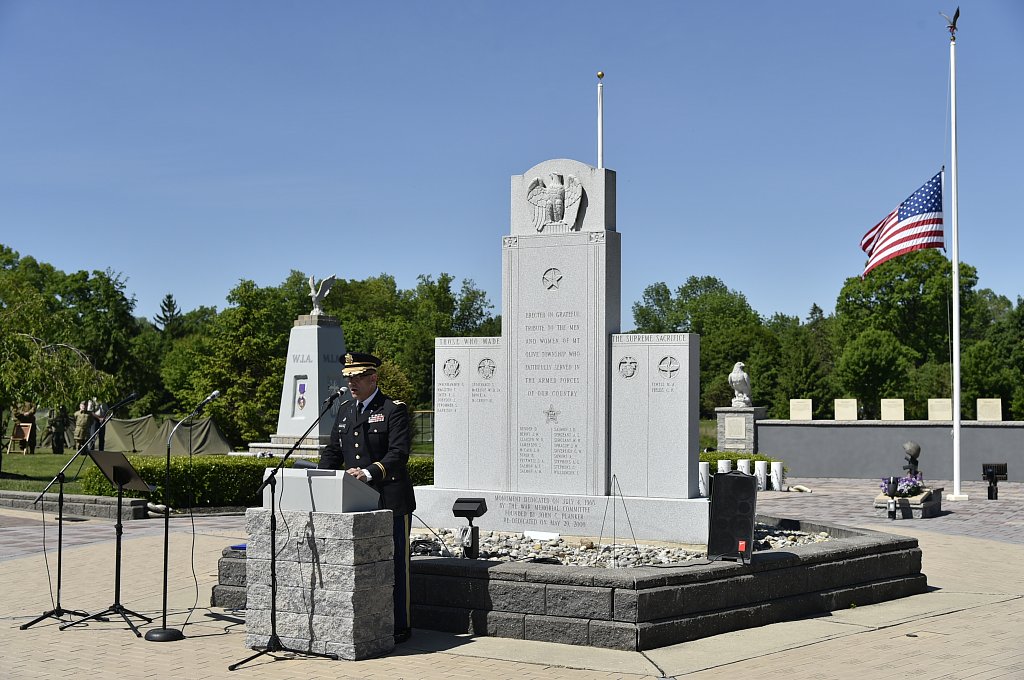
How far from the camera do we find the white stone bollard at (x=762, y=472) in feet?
87.2

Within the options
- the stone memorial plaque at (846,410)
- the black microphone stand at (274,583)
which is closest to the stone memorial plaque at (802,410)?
the stone memorial plaque at (846,410)

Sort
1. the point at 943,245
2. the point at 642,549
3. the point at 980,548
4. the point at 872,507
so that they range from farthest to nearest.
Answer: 1. the point at 943,245
2. the point at 872,507
3. the point at 980,548
4. the point at 642,549

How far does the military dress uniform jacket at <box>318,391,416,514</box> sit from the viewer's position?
28.2ft

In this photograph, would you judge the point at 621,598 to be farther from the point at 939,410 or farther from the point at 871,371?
the point at 871,371

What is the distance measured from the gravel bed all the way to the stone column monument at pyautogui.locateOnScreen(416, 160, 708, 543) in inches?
19.8

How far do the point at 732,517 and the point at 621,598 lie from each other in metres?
1.60

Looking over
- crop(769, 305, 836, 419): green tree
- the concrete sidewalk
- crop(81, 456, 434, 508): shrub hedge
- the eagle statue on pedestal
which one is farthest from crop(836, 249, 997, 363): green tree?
the concrete sidewalk

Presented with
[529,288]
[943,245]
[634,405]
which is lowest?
[634,405]

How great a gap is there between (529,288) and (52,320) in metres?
23.0

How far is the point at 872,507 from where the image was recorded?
21.7 metres

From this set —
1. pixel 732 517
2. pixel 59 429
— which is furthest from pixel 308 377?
pixel 59 429

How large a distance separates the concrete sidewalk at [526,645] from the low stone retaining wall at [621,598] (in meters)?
0.15

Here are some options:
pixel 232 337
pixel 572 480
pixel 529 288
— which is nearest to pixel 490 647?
pixel 572 480

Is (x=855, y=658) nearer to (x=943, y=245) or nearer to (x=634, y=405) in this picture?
(x=634, y=405)
